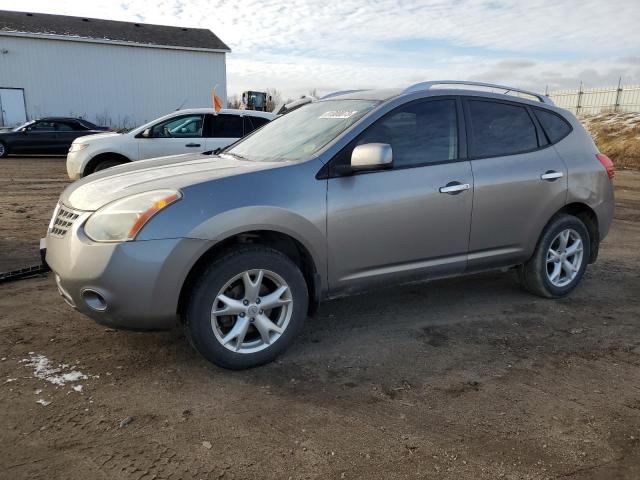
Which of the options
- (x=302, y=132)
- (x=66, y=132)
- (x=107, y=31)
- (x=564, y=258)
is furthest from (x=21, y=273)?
(x=107, y=31)

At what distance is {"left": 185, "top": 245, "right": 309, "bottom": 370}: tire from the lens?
3.10 m

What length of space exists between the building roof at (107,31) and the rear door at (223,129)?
2374cm

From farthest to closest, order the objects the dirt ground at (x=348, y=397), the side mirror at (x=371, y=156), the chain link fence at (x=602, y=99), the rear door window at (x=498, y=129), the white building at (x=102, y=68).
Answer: the white building at (x=102, y=68)
the chain link fence at (x=602, y=99)
the rear door window at (x=498, y=129)
the side mirror at (x=371, y=156)
the dirt ground at (x=348, y=397)

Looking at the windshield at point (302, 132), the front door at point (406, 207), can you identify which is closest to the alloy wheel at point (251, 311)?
the front door at point (406, 207)

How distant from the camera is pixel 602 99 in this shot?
Answer: 25188 mm

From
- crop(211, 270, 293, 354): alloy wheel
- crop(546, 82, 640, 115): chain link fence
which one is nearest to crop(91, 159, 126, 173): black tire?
crop(211, 270, 293, 354): alloy wheel

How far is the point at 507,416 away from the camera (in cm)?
288

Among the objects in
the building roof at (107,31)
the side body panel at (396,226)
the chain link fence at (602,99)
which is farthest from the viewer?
the building roof at (107,31)

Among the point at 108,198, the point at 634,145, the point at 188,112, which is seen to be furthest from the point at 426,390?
the point at 634,145

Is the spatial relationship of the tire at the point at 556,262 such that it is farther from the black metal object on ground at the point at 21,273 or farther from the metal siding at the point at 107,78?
the metal siding at the point at 107,78

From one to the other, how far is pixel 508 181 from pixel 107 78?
3082cm

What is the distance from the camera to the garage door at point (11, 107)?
91.0 feet

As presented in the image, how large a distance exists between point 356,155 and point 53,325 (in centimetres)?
263

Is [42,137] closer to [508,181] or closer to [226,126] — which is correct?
[226,126]
